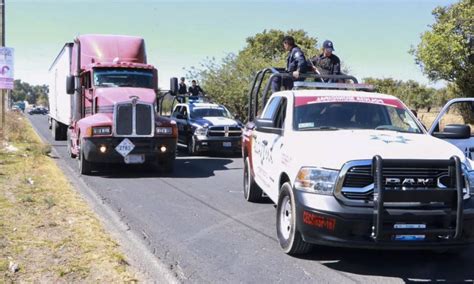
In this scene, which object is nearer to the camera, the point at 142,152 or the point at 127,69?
the point at 142,152

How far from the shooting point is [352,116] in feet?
22.7

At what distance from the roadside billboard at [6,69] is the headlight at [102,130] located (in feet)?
25.6

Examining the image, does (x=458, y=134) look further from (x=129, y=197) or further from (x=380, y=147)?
(x=129, y=197)

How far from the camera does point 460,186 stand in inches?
201

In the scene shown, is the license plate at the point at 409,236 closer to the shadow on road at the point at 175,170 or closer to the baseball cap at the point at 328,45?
the baseball cap at the point at 328,45

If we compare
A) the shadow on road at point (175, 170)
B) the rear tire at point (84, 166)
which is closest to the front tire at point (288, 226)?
the shadow on road at point (175, 170)

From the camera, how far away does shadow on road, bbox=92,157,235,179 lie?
12734 millimetres

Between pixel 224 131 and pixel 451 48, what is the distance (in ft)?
48.2

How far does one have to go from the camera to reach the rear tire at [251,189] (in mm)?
9109

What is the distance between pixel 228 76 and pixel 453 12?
507 inches

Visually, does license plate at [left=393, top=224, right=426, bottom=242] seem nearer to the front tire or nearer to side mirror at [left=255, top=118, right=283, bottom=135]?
the front tire

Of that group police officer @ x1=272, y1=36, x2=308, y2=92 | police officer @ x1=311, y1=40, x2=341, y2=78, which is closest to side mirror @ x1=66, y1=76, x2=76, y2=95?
police officer @ x1=272, y1=36, x2=308, y2=92

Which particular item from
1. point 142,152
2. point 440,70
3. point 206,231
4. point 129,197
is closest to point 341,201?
point 206,231

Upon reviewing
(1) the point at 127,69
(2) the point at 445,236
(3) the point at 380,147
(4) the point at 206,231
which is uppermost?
(1) the point at 127,69
